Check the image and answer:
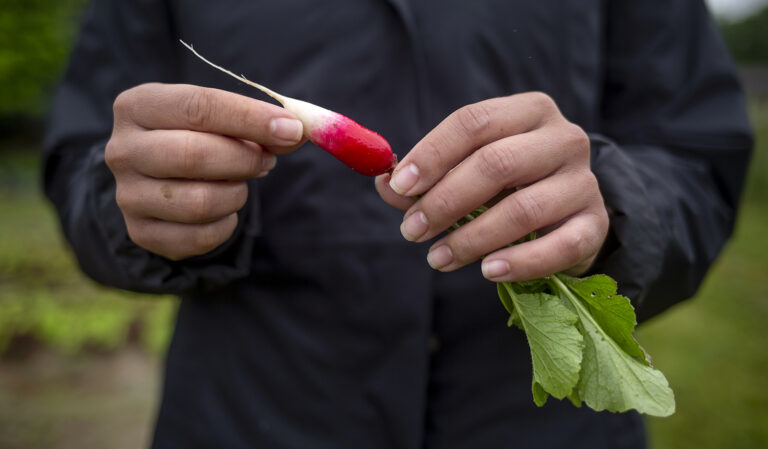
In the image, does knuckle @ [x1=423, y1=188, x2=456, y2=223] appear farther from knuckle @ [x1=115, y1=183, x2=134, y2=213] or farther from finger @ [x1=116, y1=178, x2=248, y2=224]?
knuckle @ [x1=115, y1=183, x2=134, y2=213]

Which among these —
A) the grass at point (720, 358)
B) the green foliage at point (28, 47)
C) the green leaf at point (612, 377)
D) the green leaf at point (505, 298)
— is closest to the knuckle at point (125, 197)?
the green leaf at point (505, 298)

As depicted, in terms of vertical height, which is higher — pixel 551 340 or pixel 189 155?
pixel 189 155

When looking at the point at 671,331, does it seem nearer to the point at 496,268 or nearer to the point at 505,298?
the point at 505,298

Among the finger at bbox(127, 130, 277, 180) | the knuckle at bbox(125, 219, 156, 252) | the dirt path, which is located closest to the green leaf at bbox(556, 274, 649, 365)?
the finger at bbox(127, 130, 277, 180)

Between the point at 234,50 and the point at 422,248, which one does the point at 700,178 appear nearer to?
the point at 422,248

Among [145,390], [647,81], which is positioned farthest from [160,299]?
[647,81]

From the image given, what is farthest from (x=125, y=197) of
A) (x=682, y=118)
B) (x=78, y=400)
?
(x=78, y=400)
